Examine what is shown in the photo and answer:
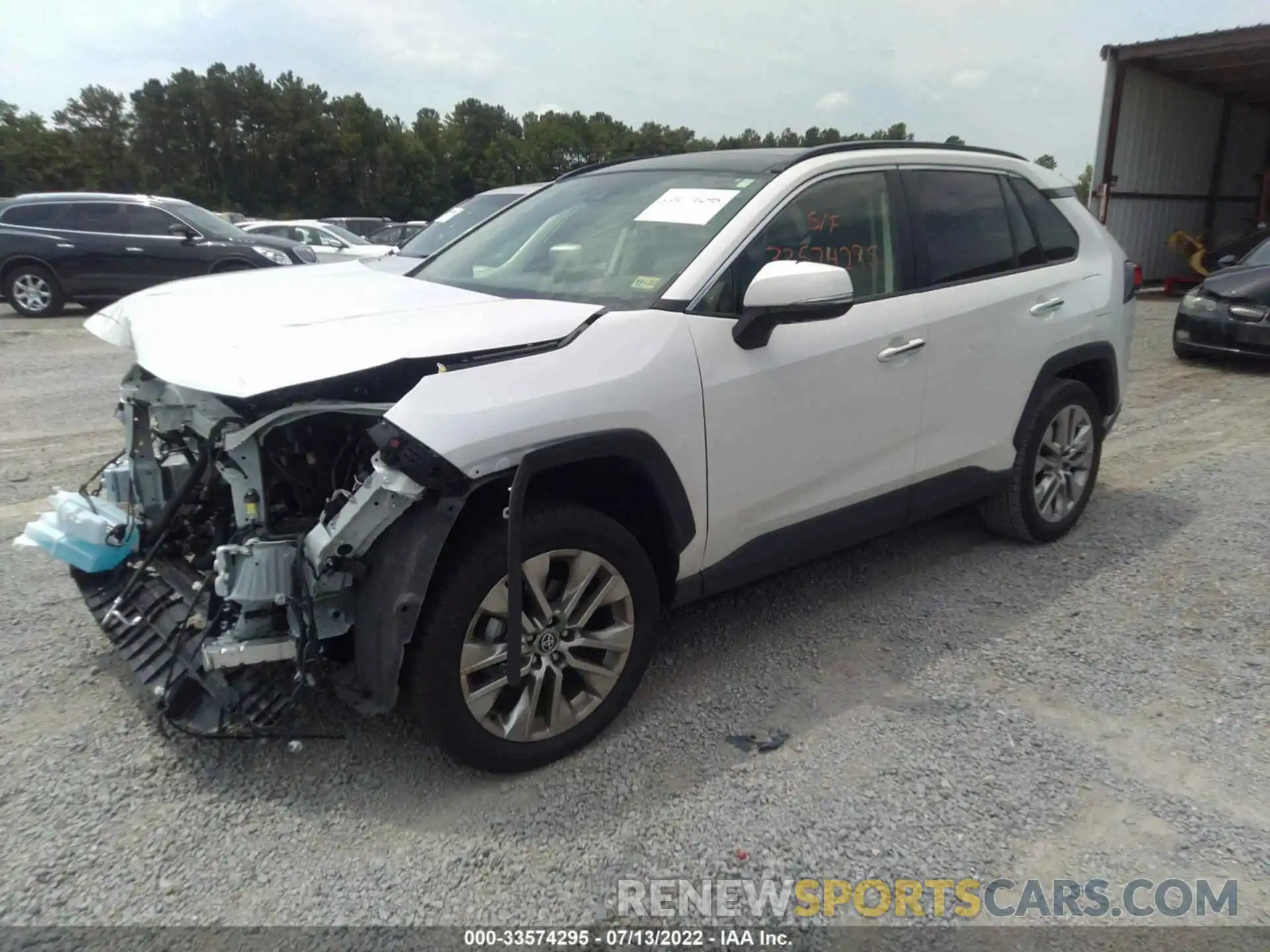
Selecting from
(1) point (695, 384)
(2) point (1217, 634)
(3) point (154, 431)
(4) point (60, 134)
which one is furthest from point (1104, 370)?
(4) point (60, 134)

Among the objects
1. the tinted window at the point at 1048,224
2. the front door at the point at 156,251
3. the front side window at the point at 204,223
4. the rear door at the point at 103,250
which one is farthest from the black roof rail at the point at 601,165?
the rear door at the point at 103,250

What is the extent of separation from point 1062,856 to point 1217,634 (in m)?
1.73

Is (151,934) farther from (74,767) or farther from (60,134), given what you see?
(60,134)

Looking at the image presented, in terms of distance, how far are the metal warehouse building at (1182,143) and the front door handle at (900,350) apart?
1404 centimetres

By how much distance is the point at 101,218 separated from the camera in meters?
12.6

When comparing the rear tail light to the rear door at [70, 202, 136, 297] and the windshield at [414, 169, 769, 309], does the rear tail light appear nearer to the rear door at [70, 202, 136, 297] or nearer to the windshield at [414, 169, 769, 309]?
the windshield at [414, 169, 769, 309]

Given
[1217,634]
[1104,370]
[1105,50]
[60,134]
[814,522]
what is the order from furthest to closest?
[60,134] < [1105,50] < [1104,370] < [1217,634] < [814,522]

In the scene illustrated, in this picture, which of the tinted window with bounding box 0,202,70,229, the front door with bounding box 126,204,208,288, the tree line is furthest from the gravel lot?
the tree line

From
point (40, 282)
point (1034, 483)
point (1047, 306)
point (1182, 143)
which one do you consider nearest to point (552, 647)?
point (1034, 483)

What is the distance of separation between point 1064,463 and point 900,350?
1575 millimetres

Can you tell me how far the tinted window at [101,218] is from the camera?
1258 centimetres

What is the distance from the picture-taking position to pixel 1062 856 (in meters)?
2.46

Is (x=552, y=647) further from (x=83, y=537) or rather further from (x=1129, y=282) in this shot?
(x=1129, y=282)

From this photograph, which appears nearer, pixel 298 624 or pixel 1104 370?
pixel 298 624
